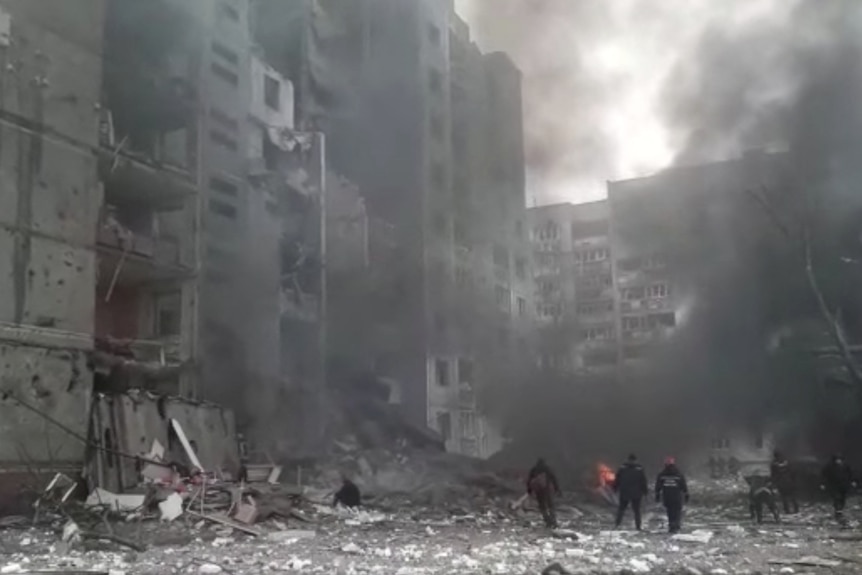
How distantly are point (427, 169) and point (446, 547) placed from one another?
33122 mm

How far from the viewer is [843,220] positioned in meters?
29.8

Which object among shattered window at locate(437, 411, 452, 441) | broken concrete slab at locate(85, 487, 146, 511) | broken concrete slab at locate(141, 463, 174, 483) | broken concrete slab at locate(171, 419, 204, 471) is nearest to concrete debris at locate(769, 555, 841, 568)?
broken concrete slab at locate(85, 487, 146, 511)

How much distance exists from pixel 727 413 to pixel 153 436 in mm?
20460

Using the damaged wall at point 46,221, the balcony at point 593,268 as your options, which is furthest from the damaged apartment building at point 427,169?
the damaged wall at point 46,221

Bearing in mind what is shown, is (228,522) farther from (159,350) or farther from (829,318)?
(829,318)

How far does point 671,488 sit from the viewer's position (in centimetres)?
1444

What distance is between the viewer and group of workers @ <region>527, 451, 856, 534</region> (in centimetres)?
1451

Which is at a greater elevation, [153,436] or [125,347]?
[125,347]

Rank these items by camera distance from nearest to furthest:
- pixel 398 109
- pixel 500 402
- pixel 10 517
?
pixel 10 517 < pixel 500 402 < pixel 398 109

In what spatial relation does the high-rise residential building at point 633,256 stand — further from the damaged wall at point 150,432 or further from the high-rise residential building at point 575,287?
the damaged wall at point 150,432

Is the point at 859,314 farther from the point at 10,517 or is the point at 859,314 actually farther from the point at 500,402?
the point at 10,517

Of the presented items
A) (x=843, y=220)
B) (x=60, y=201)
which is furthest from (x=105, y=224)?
(x=843, y=220)

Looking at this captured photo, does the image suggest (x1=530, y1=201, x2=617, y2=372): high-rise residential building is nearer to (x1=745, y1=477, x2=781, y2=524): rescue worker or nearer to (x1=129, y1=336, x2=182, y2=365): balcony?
(x1=129, y1=336, x2=182, y2=365): balcony

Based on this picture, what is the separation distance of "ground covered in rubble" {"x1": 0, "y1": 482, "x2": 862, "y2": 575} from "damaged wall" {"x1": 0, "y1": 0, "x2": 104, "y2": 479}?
3716mm
